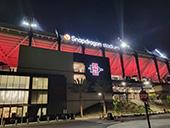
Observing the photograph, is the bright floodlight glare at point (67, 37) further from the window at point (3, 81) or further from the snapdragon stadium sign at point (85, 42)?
the window at point (3, 81)

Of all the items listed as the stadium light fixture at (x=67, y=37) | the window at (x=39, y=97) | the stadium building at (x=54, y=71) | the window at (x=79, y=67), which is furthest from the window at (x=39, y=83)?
the stadium light fixture at (x=67, y=37)

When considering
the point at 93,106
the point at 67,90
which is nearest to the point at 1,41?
the point at 67,90

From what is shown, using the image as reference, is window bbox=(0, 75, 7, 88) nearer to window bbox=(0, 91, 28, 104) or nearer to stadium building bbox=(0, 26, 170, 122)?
stadium building bbox=(0, 26, 170, 122)

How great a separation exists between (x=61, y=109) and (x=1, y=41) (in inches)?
1248

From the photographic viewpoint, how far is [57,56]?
51.5m

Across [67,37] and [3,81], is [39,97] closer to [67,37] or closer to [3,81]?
[3,81]

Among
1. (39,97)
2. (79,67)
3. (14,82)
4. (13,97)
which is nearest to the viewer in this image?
(13,97)

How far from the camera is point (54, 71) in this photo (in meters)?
49.6

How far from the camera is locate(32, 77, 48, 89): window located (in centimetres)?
4062

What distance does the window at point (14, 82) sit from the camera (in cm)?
3744

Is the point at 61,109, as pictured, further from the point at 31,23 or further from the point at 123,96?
the point at 31,23

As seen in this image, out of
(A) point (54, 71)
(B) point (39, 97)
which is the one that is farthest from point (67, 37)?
(B) point (39, 97)

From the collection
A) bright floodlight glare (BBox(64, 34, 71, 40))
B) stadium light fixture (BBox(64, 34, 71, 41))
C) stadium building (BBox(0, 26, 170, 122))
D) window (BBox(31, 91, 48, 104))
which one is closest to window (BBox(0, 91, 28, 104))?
stadium building (BBox(0, 26, 170, 122))

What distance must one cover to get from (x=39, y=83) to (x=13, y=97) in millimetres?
6763
